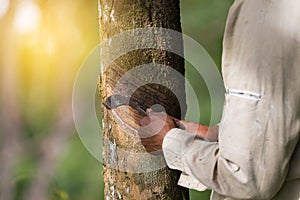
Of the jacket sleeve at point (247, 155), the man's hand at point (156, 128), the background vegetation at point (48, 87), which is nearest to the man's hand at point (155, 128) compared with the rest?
the man's hand at point (156, 128)

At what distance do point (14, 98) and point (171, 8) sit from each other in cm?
252

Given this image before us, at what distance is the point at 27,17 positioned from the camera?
393cm

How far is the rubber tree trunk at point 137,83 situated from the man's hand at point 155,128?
0.15m

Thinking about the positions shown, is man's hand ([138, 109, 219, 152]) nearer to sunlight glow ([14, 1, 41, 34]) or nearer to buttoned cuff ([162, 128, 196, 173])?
buttoned cuff ([162, 128, 196, 173])

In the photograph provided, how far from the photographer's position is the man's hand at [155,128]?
1.56 metres

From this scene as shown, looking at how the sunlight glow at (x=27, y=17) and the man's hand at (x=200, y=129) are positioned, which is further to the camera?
the sunlight glow at (x=27, y=17)

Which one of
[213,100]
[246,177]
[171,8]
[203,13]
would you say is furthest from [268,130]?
[203,13]

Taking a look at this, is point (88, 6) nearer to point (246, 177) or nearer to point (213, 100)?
point (213, 100)

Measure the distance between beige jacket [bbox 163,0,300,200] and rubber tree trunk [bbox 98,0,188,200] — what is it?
1.33 feet

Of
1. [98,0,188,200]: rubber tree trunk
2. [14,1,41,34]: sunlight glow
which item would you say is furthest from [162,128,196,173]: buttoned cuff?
[14,1,41,34]: sunlight glow

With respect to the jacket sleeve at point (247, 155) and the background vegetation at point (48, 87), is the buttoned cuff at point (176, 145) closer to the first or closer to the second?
the jacket sleeve at point (247, 155)

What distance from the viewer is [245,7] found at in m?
1.37

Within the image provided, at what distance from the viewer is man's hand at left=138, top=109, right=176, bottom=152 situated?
1556 mm

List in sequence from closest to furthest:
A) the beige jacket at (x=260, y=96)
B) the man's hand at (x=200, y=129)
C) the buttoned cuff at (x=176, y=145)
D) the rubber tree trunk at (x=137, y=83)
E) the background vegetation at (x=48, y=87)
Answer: the beige jacket at (x=260, y=96), the buttoned cuff at (x=176, y=145), the man's hand at (x=200, y=129), the rubber tree trunk at (x=137, y=83), the background vegetation at (x=48, y=87)
